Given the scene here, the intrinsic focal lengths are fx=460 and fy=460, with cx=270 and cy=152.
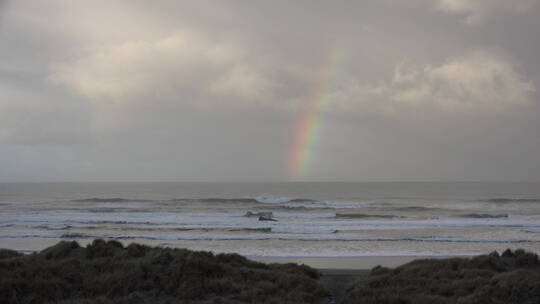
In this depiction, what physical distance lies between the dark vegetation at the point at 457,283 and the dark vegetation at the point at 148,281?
118cm

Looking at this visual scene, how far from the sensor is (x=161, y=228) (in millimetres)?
30297

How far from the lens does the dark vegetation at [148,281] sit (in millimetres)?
8109

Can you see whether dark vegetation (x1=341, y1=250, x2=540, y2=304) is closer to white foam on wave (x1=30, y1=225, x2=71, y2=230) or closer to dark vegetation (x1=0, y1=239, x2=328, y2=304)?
dark vegetation (x1=0, y1=239, x2=328, y2=304)

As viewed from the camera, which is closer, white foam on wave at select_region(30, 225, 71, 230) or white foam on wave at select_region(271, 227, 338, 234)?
white foam on wave at select_region(271, 227, 338, 234)

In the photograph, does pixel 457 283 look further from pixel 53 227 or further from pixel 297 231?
pixel 53 227

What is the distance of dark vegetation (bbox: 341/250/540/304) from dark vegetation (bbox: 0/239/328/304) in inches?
46.6

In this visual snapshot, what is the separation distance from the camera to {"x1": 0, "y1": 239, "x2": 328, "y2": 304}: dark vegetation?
811 centimetres

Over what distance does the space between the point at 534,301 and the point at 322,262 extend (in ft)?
32.2

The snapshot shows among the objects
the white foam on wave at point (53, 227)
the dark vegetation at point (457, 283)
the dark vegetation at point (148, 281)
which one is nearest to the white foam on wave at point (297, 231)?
the white foam on wave at point (53, 227)

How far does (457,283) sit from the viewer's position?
862 centimetres

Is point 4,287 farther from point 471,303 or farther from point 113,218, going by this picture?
point 113,218

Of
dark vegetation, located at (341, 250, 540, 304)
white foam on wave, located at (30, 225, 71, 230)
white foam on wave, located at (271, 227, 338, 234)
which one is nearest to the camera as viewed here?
dark vegetation, located at (341, 250, 540, 304)

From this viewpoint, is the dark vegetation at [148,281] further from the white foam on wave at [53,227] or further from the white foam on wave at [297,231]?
the white foam on wave at [53,227]

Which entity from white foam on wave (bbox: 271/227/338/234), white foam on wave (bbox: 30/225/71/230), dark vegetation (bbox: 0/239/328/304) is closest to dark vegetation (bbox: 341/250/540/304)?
dark vegetation (bbox: 0/239/328/304)
